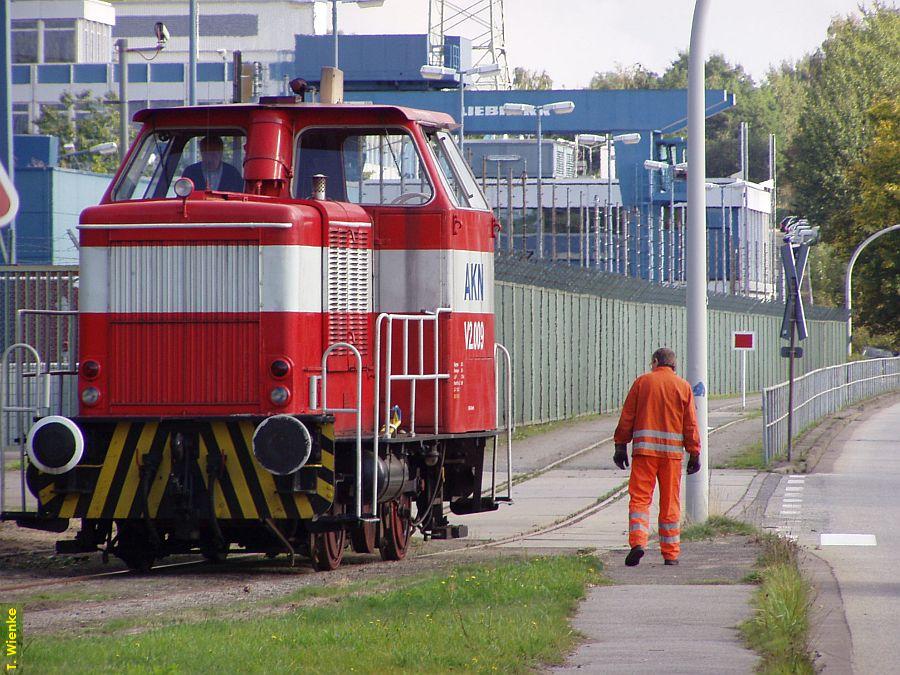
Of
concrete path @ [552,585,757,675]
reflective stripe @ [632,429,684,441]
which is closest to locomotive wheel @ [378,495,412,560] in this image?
reflective stripe @ [632,429,684,441]

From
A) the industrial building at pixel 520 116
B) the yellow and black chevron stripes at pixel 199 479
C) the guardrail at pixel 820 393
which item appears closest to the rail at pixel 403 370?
the yellow and black chevron stripes at pixel 199 479

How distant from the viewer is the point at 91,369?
A: 11.1 m

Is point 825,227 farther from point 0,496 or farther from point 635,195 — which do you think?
point 0,496

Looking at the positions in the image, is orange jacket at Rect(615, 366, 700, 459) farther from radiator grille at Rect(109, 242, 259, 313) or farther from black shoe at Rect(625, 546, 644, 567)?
radiator grille at Rect(109, 242, 259, 313)

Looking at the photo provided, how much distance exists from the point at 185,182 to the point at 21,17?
7874cm

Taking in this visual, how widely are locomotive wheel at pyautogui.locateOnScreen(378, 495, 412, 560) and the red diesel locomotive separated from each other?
0.7 inches

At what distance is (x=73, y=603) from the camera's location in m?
9.80

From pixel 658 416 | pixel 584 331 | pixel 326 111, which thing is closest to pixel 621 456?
pixel 658 416

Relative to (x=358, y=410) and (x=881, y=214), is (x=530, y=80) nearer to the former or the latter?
(x=881, y=214)

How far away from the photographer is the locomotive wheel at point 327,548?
1151 centimetres

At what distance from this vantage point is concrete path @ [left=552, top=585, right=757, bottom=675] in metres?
7.64

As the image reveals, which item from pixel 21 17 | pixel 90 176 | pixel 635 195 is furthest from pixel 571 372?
pixel 21 17

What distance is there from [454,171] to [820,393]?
25081 millimetres

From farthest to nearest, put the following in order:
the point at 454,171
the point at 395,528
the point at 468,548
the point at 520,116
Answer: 1. the point at 520,116
2. the point at 468,548
3. the point at 454,171
4. the point at 395,528
